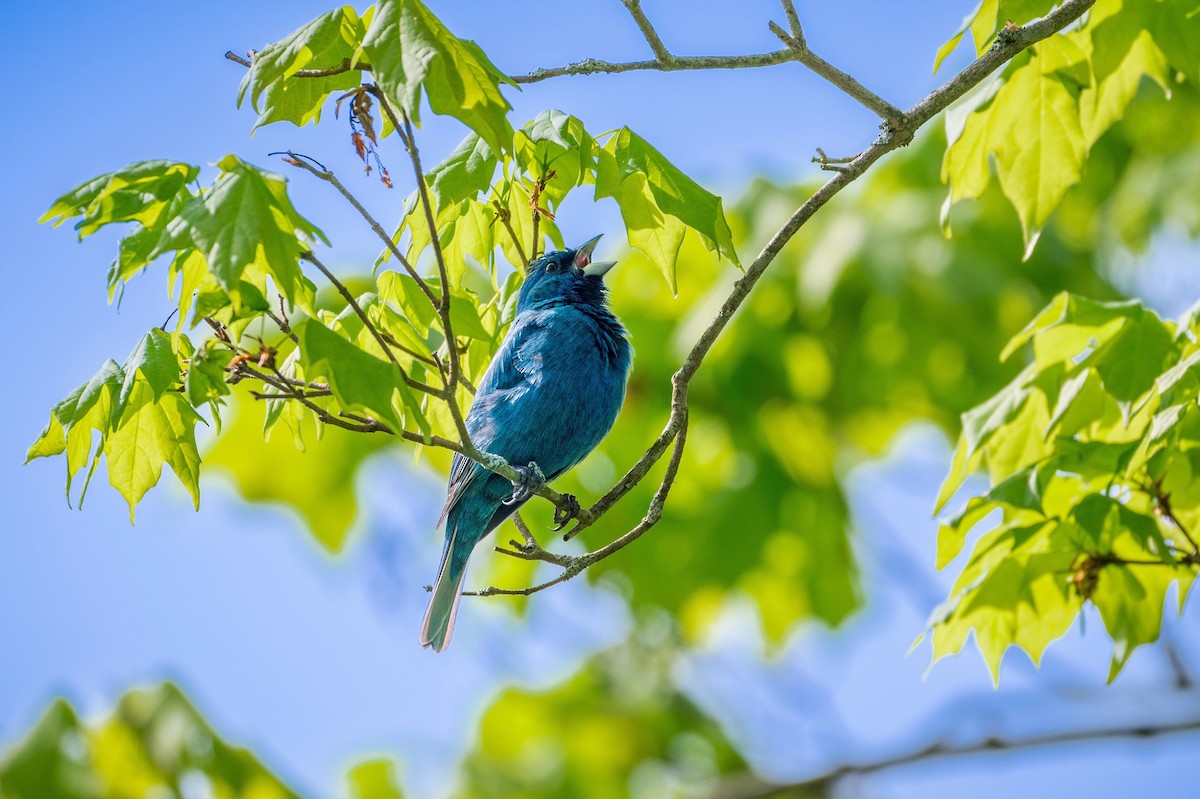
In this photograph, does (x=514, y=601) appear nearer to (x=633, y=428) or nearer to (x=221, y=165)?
(x=633, y=428)

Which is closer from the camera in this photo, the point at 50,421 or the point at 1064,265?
the point at 50,421

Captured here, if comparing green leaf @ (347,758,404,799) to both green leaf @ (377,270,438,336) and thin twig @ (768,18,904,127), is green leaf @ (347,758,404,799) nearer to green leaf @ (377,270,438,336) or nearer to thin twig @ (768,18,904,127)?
green leaf @ (377,270,438,336)

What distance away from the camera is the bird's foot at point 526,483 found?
4.74 m

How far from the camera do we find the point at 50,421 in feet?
11.5

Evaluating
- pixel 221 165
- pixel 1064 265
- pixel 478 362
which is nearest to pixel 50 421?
pixel 221 165

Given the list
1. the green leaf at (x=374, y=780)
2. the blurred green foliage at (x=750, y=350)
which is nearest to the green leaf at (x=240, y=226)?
the blurred green foliage at (x=750, y=350)

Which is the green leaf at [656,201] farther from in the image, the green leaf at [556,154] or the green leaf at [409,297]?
the green leaf at [409,297]

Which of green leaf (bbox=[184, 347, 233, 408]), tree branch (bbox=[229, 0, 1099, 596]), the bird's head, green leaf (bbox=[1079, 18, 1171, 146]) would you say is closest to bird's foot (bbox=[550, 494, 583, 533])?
tree branch (bbox=[229, 0, 1099, 596])

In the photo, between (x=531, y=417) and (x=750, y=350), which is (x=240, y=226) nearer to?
(x=531, y=417)

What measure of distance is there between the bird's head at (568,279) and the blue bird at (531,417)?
1.18 ft

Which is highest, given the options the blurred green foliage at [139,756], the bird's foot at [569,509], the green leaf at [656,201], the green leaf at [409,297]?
the green leaf at [656,201]

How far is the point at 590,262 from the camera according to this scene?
19.6 ft

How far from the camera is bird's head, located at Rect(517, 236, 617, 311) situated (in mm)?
5824

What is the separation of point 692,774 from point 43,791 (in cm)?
513
